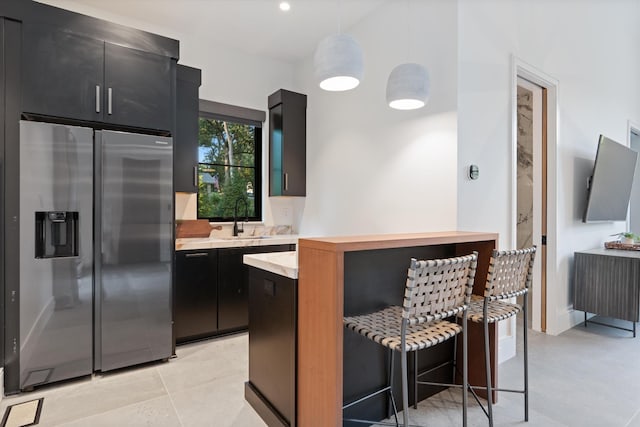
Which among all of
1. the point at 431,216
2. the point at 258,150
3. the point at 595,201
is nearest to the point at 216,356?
the point at 431,216

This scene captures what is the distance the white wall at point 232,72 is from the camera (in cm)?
376

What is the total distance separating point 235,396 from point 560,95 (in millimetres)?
4020

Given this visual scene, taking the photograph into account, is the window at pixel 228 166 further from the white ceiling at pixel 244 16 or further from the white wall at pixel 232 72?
the white ceiling at pixel 244 16

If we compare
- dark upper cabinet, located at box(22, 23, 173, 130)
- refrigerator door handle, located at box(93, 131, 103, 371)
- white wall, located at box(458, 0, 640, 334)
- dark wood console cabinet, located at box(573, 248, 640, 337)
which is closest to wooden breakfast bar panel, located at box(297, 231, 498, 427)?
white wall, located at box(458, 0, 640, 334)

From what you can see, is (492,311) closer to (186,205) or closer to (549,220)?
(549,220)

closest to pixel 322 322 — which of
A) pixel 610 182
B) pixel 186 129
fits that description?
pixel 186 129

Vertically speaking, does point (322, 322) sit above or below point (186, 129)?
below

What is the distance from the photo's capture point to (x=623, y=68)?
4.69 metres

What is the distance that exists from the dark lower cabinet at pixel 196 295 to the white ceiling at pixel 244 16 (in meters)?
2.27

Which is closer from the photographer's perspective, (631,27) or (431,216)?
(431,216)

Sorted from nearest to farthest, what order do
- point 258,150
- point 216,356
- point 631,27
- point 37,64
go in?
point 37,64, point 216,356, point 258,150, point 631,27

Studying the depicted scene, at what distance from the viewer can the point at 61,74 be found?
2449 mm

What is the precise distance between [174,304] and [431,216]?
89.6 inches

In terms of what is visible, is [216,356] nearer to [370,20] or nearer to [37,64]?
[37,64]
